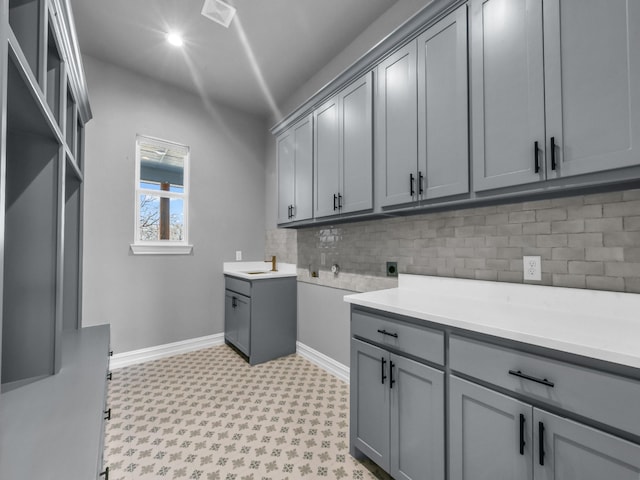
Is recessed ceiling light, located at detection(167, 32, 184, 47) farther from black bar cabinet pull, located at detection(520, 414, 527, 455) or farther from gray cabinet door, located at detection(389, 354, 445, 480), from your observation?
black bar cabinet pull, located at detection(520, 414, 527, 455)

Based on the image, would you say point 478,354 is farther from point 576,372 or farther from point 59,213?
point 59,213

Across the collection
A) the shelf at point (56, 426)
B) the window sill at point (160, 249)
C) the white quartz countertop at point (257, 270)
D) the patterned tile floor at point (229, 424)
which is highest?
the window sill at point (160, 249)

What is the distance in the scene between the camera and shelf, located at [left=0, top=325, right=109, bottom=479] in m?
0.69

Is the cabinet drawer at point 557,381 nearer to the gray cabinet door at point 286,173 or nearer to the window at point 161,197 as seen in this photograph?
the gray cabinet door at point 286,173

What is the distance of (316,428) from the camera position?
77.5 inches

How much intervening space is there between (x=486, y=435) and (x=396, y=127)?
1.64 meters

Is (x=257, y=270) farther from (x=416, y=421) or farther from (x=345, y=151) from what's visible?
(x=416, y=421)

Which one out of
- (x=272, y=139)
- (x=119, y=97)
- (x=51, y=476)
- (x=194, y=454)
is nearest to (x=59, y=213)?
(x=51, y=476)

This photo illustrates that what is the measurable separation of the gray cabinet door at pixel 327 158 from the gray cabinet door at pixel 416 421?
1.31 m

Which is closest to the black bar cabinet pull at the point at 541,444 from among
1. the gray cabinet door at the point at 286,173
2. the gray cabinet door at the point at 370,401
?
the gray cabinet door at the point at 370,401

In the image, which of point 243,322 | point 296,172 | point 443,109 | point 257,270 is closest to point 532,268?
point 443,109

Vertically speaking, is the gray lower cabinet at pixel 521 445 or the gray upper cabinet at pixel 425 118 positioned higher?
the gray upper cabinet at pixel 425 118

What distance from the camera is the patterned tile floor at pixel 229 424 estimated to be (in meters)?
1.62

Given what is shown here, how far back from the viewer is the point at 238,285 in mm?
3271
